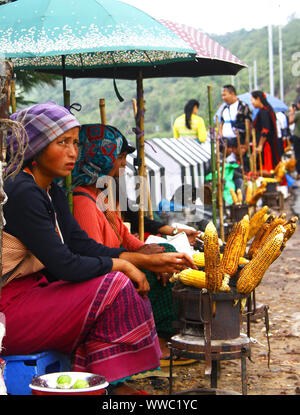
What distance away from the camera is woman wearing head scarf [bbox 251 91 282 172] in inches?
517

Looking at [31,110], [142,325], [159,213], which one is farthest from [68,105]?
[159,213]

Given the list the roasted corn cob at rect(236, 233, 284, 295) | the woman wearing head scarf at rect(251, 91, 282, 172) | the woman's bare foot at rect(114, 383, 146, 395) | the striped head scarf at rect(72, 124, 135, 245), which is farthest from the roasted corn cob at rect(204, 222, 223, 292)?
the woman wearing head scarf at rect(251, 91, 282, 172)

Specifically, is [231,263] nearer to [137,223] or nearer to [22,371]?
[22,371]

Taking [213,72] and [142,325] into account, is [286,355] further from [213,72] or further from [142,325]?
[213,72]

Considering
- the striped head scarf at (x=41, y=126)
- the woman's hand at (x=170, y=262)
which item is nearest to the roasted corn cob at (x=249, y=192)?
the woman's hand at (x=170, y=262)

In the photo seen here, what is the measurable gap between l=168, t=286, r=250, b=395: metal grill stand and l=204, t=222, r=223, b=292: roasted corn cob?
0.08 meters

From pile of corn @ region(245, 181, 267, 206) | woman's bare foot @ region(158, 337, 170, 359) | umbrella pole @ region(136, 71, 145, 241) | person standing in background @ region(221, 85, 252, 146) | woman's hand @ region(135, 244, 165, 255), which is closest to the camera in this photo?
woman's hand @ region(135, 244, 165, 255)

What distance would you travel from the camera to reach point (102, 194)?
4328 millimetres

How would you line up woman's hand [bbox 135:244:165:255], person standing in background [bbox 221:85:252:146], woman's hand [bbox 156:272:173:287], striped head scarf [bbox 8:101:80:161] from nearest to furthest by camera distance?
1. striped head scarf [bbox 8:101:80:161]
2. woman's hand [bbox 135:244:165:255]
3. woman's hand [bbox 156:272:173:287]
4. person standing in background [bbox 221:85:252:146]

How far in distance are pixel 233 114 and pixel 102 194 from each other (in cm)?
804

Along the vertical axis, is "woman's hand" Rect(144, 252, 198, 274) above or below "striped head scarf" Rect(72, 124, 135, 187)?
below

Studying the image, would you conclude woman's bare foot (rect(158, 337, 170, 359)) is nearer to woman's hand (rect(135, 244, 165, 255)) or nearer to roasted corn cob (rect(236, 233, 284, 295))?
woman's hand (rect(135, 244, 165, 255))

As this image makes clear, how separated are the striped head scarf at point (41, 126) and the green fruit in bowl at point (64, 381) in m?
1.21
